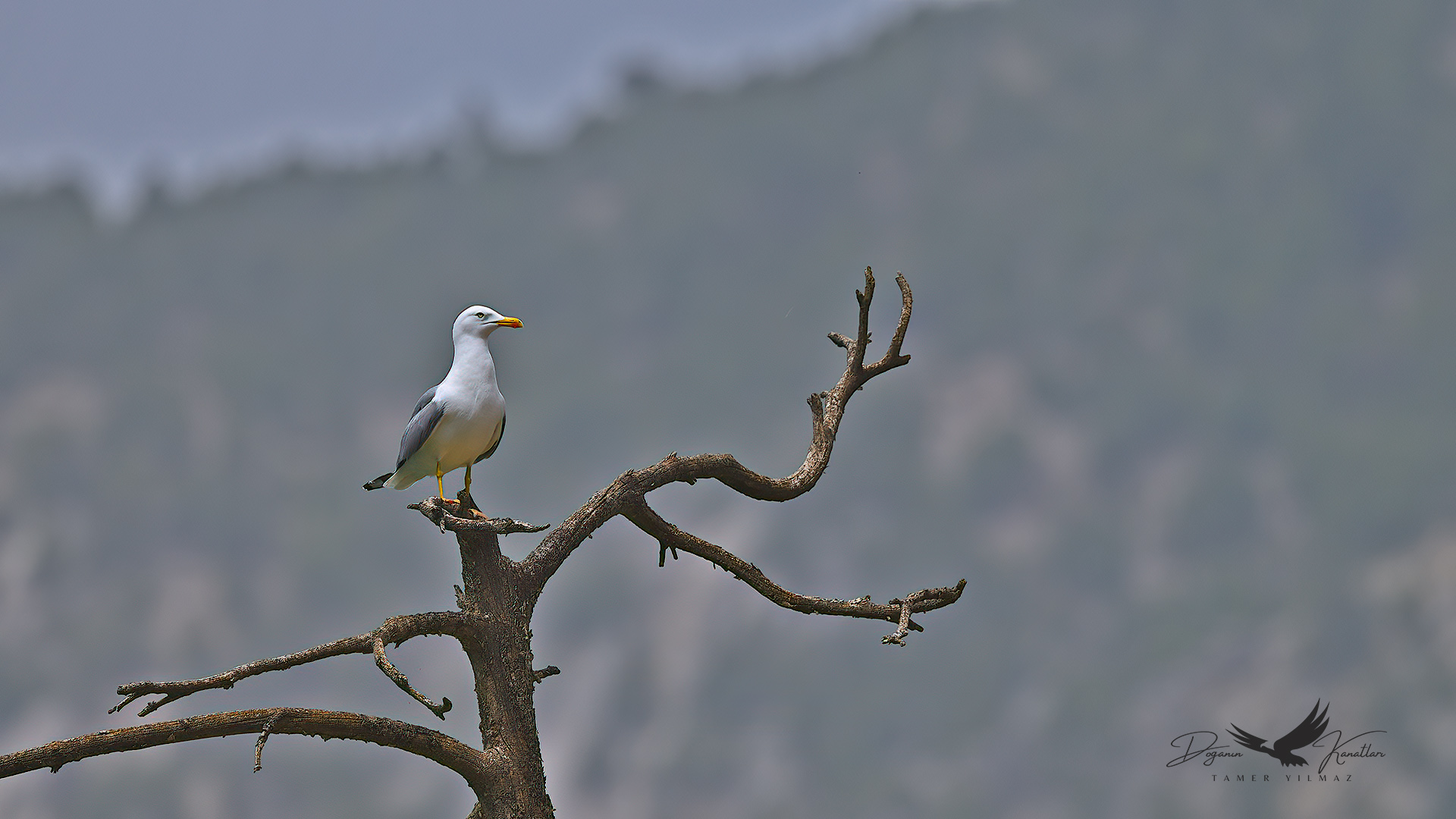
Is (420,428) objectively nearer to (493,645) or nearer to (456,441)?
(456,441)

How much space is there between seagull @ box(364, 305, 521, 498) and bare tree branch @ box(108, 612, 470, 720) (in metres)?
0.71

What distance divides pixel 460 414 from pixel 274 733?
66.8 inches

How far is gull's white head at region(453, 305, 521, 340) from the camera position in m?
5.74

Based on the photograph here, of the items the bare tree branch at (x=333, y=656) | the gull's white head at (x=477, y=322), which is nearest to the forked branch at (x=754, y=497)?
the bare tree branch at (x=333, y=656)

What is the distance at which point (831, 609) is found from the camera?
6191 mm

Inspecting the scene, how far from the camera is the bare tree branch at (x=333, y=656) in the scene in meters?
4.11

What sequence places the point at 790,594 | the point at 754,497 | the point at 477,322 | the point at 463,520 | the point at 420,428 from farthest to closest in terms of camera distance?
the point at 754,497, the point at 790,594, the point at 477,322, the point at 420,428, the point at 463,520

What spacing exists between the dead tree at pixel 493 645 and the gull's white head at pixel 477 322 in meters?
0.74

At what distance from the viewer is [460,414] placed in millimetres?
5562

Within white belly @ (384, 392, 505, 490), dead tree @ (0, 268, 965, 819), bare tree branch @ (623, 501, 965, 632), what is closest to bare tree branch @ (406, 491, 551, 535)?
dead tree @ (0, 268, 965, 819)

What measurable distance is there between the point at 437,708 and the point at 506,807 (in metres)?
0.78

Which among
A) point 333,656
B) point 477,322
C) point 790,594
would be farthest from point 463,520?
point 790,594

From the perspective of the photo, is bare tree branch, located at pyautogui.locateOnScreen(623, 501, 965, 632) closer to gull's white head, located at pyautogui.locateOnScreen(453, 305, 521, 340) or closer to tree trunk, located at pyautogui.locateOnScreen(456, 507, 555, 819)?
tree trunk, located at pyautogui.locateOnScreen(456, 507, 555, 819)

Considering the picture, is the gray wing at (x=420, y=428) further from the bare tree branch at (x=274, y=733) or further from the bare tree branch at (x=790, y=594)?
the bare tree branch at (x=274, y=733)
